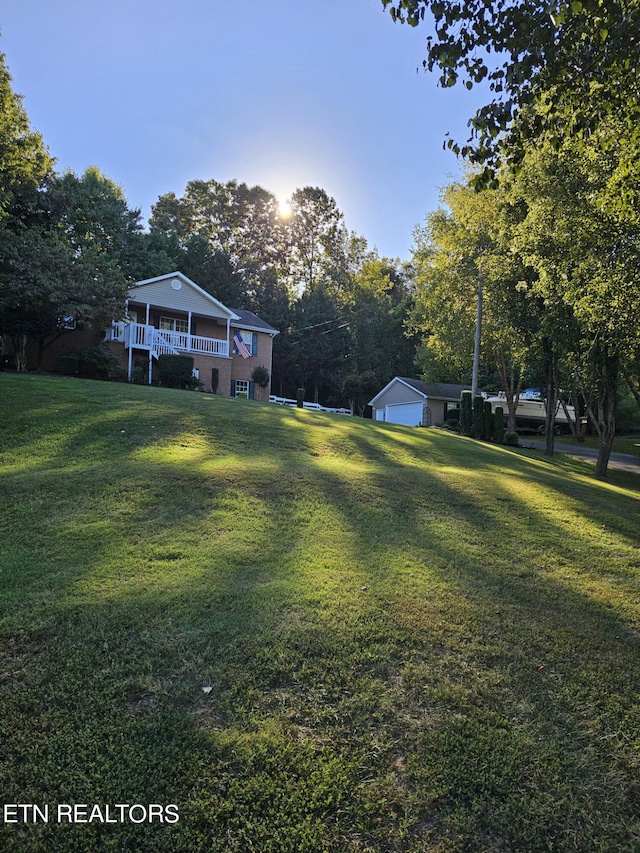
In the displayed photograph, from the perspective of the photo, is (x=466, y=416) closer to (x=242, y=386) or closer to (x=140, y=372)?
(x=242, y=386)

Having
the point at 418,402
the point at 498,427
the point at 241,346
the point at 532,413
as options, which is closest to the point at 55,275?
the point at 241,346

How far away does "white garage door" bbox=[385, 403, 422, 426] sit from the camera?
3375cm

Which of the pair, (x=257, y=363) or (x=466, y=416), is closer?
(x=466, y=416)

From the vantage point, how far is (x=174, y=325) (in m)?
24.6

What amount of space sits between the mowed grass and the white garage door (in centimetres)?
2783

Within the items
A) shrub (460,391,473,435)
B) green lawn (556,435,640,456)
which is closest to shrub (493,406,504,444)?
shrub (460,391,473,435)

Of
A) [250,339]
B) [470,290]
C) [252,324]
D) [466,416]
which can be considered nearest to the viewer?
[466,416]

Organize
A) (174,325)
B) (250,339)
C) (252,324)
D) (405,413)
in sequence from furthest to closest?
(405,413)
(252,324)
(250,339)
(174,325)

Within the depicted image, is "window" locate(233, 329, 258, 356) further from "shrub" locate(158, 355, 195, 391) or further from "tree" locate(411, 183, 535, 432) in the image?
"tree" locate(411, 183, 535, 432)

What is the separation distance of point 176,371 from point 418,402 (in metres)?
18.5

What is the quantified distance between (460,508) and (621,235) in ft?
20.1

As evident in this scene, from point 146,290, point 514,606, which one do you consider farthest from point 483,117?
point 146,290

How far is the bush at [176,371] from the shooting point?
Answer: 2052cm

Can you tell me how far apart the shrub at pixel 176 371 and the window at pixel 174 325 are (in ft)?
12.3
